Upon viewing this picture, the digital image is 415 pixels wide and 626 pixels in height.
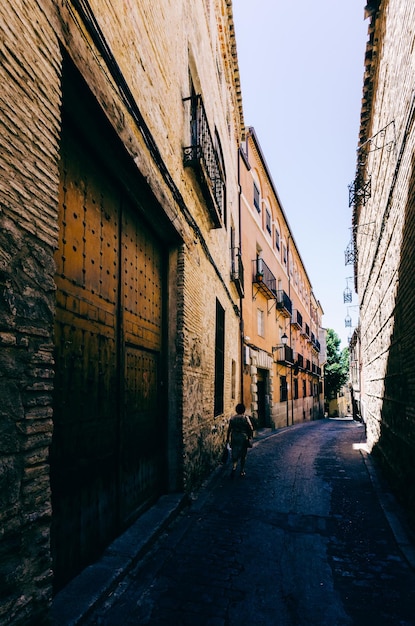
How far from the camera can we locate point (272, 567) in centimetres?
387

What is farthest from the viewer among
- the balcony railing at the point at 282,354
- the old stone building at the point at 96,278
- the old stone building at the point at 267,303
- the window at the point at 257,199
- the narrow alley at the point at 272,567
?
the balcony railing at the point at 282,354

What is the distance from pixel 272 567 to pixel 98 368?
2.58m

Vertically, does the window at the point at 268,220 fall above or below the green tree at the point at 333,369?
above

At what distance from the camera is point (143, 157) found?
4.24 metres

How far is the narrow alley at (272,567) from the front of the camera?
121 inches

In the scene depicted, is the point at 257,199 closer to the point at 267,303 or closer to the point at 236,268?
the point at 267,303

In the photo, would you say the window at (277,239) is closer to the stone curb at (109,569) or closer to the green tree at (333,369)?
the stone curb at (109,569)

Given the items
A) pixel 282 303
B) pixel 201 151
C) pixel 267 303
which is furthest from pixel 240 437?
pixel 282 303

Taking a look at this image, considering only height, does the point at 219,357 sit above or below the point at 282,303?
below

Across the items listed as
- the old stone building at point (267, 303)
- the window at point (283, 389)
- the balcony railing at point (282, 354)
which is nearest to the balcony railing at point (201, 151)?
the old stone building at point (267, 303)

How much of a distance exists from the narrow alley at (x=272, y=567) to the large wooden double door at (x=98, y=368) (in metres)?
0.59

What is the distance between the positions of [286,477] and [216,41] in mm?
10618

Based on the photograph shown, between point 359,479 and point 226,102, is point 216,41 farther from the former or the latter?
point 359,479

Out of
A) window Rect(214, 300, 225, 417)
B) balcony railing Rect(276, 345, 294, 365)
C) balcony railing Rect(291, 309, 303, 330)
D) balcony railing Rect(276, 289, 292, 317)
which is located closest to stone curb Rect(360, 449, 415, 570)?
window Rect(214, 300, 225, 417)
